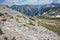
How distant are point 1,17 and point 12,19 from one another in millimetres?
1537

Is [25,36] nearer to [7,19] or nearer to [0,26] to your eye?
[0,26]

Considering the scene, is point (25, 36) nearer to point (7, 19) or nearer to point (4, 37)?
point (4, 37)

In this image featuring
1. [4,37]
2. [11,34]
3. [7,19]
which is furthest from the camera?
[7,19]

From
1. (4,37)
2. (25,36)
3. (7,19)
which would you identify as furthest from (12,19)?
(4,37)

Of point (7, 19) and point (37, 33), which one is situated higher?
point (7, 19)

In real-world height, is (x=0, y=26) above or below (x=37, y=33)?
above

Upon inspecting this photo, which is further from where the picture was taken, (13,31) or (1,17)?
(1,17)

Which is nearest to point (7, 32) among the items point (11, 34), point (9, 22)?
point (11, 34)

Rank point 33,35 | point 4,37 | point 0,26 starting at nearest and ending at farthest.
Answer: point 4,37, point 0,26, point 33,35

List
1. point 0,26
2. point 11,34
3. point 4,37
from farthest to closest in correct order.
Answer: point 0,26 → point 11,34 → point 4,37

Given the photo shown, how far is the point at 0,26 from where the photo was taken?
64.5 feet

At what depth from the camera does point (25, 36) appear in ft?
63.1

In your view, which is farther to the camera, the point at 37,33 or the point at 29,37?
the point at 37,33

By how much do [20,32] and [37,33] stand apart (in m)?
3.01
